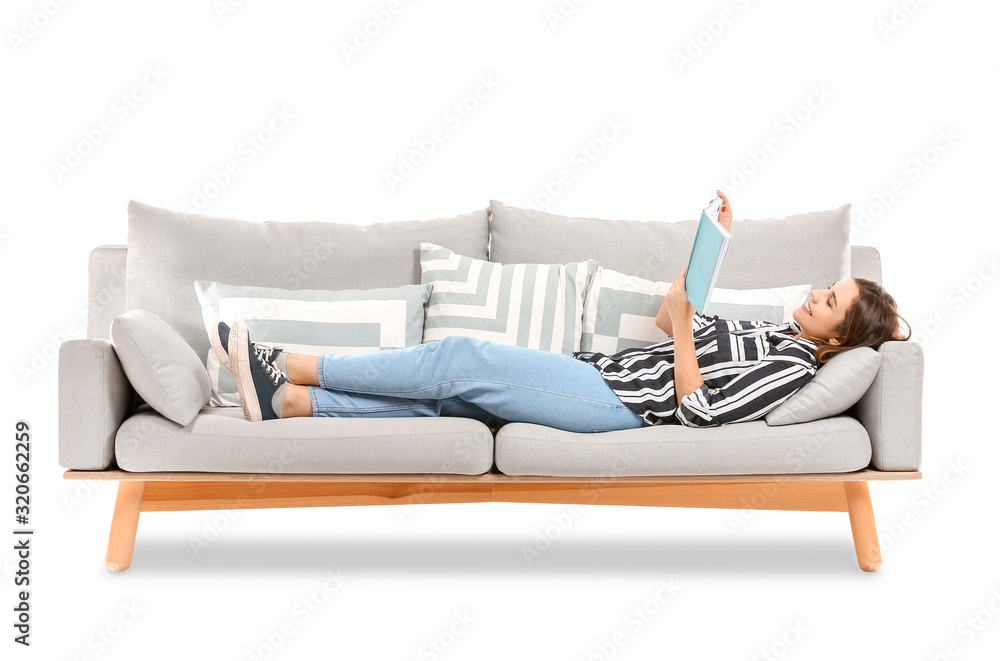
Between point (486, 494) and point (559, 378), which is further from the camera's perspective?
point (486, 494)

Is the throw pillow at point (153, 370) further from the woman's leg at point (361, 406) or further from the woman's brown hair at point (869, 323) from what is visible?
the woman's brown hair at point (869, 323)

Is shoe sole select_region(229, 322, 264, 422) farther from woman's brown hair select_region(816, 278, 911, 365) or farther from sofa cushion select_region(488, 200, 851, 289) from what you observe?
woman's brown hair select_region(816, 278, 911, 365)

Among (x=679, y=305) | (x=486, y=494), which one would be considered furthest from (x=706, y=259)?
(x=486, y=494)

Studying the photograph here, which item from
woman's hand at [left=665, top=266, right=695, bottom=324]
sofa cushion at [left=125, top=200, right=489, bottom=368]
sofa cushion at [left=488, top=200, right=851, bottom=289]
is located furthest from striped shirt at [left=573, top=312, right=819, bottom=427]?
sofa cushion at [left=125, top=200, right=489, bottom=368]

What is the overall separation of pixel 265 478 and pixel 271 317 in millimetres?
588

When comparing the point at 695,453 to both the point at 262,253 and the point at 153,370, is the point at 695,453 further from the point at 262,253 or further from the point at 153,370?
the point at 262,253

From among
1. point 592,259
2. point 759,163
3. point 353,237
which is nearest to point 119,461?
point 353,237

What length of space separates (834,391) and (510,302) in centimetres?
92

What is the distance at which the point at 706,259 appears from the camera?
7.06 ft

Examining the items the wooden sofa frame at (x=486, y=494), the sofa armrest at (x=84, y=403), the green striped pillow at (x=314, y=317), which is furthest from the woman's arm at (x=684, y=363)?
the sofa armrest at (x=84, y=403)

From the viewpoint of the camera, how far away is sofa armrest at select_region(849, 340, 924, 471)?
2211 mm

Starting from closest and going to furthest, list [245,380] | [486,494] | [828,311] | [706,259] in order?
[706,259], [245,380], [828,311], [486,494]

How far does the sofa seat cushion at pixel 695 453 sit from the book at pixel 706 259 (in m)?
0.33

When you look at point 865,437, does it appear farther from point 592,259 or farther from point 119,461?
point 119,461
